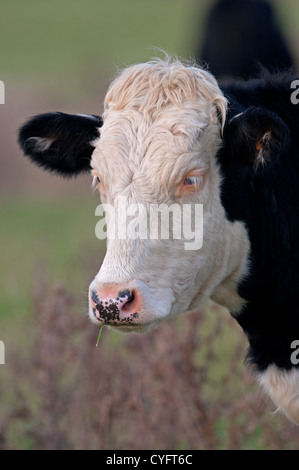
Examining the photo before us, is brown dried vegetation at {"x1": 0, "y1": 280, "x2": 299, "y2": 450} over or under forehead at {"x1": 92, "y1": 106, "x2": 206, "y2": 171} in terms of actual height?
under

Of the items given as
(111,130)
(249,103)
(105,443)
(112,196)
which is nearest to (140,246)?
(112,196)

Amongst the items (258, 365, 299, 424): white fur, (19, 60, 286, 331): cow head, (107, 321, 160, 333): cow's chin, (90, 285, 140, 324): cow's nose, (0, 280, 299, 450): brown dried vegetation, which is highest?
(19, 60, 286, 331): cow head

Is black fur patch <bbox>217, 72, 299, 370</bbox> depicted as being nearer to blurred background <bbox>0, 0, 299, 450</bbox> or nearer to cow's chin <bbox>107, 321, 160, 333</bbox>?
cow's chin <bbox>107, 321, 160, 333</bbox>

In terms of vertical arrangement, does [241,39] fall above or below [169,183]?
below

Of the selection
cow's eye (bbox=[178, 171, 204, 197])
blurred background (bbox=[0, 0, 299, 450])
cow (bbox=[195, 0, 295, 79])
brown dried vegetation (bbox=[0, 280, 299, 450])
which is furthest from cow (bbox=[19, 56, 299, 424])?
cow (bbox=[195, 0, 295, 79])

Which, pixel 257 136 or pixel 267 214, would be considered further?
pixel 267 214

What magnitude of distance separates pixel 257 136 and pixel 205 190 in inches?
14.2

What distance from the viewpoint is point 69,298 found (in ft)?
20.3

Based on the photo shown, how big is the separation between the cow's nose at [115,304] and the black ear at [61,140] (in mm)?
1087

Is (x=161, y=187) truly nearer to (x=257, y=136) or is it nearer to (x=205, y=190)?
(x=205, y=190)

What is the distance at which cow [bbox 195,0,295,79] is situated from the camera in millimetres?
11828

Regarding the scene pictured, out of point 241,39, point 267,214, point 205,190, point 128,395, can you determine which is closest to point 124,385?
point 128,395

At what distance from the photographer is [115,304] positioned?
3.85 metres

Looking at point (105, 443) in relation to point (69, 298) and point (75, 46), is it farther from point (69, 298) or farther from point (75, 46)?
point (75, 46)
